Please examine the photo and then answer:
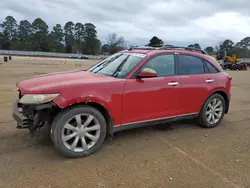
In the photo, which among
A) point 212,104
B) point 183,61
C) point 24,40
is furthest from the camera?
point 24,40

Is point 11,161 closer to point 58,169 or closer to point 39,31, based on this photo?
point 58,169

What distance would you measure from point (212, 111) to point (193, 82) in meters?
0.89

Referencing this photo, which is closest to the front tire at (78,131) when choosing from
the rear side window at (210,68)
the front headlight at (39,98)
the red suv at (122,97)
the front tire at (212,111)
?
the red suv at (122,97)

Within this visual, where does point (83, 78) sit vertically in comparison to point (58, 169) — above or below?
above

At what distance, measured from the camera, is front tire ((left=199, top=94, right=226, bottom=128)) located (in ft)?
16.3

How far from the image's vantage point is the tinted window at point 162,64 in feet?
14.0

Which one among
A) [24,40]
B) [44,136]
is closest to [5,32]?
[24,40]

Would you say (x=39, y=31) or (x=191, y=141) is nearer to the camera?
(x=191, y=141)

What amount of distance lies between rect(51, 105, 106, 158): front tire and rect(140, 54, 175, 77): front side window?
1.27 metres

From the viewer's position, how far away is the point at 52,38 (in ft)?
301

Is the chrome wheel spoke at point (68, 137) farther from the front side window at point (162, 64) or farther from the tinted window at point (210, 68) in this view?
the tinted window at point (210, 68)

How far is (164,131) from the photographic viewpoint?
15.8 ft

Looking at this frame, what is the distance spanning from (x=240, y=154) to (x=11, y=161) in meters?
3.43

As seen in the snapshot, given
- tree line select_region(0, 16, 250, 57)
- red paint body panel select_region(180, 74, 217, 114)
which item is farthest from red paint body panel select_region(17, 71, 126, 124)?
tree line select_region(0, 16, 250, 57)
